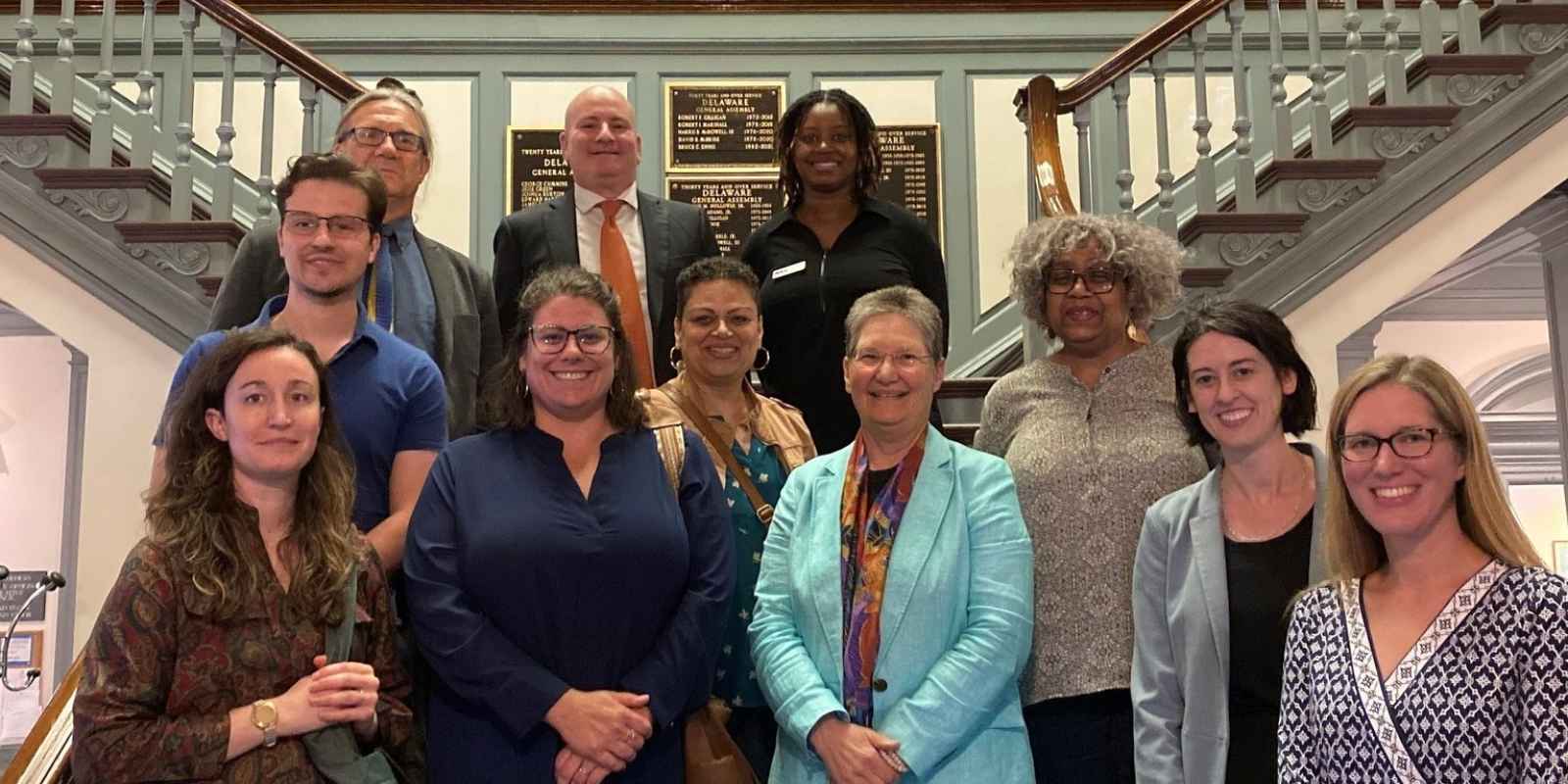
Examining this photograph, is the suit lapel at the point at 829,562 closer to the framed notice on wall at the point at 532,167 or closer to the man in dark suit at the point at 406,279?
the man in dark suit at the point at 406,279

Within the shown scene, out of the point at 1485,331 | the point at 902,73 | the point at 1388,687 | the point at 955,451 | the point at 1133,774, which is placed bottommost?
the point at 1133,774

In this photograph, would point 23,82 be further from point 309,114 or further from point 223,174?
point 309,114

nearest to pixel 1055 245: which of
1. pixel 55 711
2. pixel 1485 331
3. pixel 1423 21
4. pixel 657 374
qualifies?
pixel 657 374

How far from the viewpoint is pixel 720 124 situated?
6.88m

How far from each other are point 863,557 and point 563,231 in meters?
1.21

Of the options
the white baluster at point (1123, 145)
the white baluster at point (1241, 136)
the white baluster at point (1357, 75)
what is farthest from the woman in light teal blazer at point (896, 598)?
the white baluster at point (1357, 75)

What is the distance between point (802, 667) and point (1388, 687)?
36.2 inches

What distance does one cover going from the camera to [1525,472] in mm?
8938

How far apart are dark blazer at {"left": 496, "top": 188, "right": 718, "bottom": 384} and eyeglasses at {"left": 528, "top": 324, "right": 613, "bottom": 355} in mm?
739

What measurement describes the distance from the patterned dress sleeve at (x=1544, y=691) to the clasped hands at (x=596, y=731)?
1262 millimetres

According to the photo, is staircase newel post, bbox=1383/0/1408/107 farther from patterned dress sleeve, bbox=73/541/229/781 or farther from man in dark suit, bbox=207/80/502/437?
patterned dress sleeve, bbox=73/541/229/781

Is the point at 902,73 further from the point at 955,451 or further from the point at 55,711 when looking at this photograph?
the point at 55,711

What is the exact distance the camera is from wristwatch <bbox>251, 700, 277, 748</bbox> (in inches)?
83.7

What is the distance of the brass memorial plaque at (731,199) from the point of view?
6762 mm
